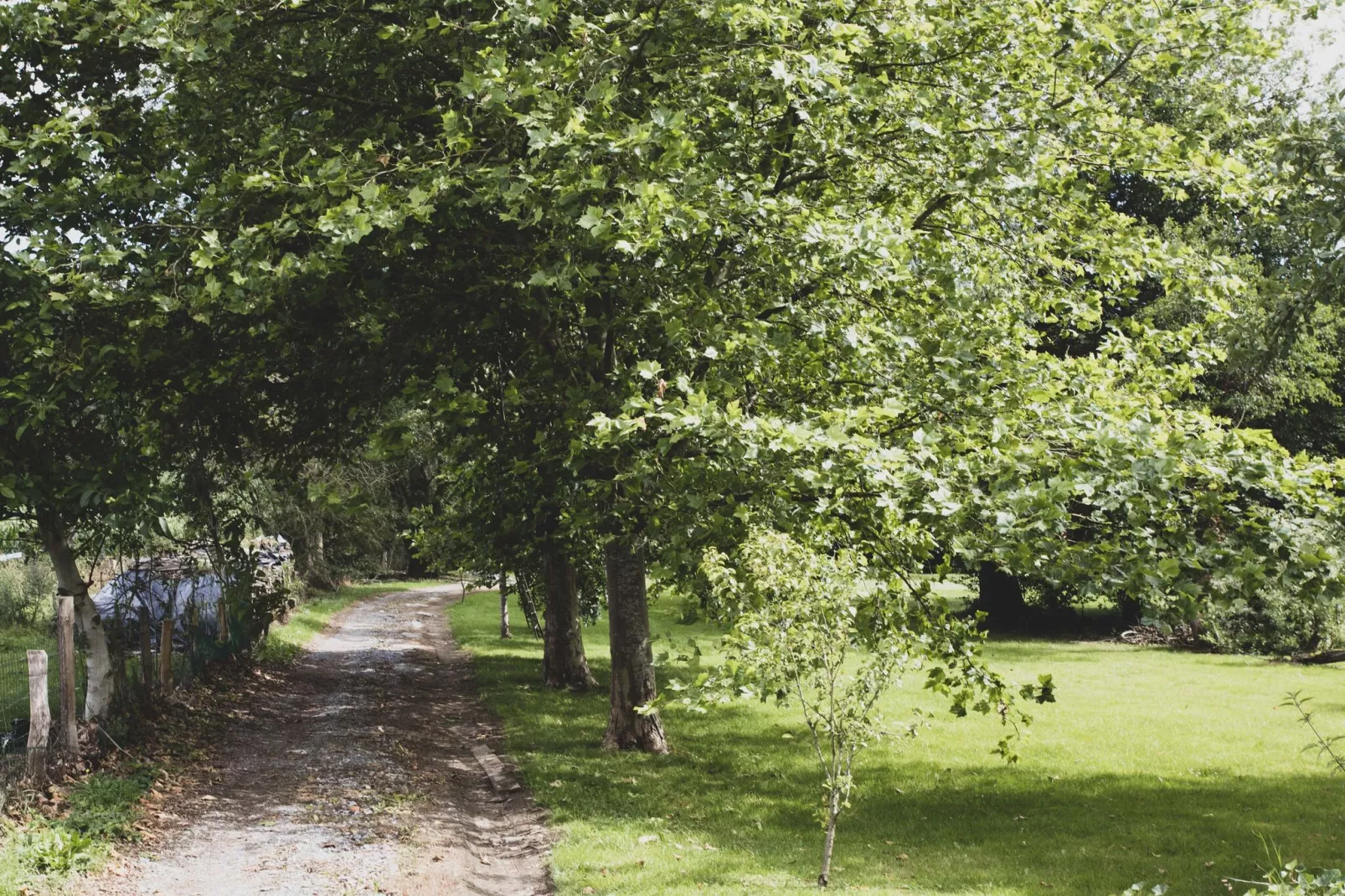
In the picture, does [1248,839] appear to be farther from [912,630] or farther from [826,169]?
[826,169]

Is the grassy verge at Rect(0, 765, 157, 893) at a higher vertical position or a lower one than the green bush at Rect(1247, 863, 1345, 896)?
lower

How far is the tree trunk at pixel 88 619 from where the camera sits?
12320 millimetres

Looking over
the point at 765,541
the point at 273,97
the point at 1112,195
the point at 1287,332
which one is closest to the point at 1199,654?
the point at 1112,195

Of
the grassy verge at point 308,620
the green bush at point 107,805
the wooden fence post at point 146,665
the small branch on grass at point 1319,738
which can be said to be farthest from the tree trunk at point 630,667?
the grassy verge at point 308,620

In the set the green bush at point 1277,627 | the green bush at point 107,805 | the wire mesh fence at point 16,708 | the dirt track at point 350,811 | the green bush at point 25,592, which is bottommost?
the green bush at point 1277,627

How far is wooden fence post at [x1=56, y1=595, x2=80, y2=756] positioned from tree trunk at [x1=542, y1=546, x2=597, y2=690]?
953 cm

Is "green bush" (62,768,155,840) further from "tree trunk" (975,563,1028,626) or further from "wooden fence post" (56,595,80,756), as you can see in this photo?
"tree trunk" (975,563,1028,626)

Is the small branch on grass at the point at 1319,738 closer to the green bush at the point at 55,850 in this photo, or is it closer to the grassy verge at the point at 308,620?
the green bush at the point at 55,850

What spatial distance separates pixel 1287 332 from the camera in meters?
9.28

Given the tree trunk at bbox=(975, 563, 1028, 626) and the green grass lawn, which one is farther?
the tree trunk at bbox=(975, 563, 1028, 626)

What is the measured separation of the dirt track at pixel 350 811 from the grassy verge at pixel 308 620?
10.3 feet

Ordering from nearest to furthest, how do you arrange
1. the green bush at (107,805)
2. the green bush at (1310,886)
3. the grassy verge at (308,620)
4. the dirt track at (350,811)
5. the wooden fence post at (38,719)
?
1. the green bush at (1310,886)
2. the dirt track at (350,811)
3. the green bush at (107,805)
4. the wooden fence post at (38,719)
5. the grassy verge at (308,620)

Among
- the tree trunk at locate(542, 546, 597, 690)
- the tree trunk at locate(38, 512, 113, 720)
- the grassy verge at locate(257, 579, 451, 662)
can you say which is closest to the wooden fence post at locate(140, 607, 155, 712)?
the tree trunk at locate(38, 512, 113, 720)

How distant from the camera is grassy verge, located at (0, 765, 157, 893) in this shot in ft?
27.0
